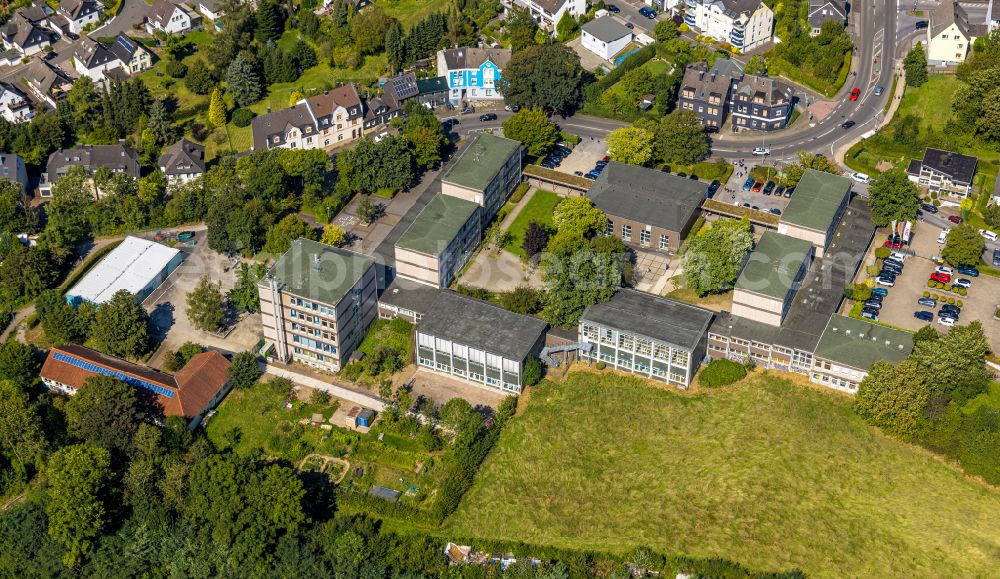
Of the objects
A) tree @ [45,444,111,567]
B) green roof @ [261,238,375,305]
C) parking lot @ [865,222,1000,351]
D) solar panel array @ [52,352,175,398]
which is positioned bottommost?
tree @ [45,444,111,567]

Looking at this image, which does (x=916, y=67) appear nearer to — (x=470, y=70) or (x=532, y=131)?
(x=532, y=131)

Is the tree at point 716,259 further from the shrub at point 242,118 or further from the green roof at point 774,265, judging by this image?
the shrub at point 242,118

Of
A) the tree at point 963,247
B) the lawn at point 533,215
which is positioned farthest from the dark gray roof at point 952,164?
the lawn at point 533,215

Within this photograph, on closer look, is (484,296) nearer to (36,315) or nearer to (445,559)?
(445,559)

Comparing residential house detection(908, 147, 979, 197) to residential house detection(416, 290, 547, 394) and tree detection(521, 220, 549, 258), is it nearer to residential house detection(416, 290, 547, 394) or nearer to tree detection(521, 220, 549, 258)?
tree detection(521, 220, 549, 258)

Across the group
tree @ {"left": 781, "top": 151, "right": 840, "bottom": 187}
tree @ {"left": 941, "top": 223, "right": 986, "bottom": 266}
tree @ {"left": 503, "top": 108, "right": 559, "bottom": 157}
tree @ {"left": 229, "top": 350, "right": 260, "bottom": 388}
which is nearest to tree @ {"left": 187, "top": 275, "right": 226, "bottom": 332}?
tree @ {"left": 229, "top": 350, "right": 260, "bottom": 388}
